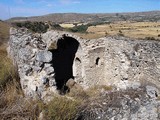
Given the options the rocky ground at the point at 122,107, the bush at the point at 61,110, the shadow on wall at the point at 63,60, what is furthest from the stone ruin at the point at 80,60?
the bush at the point at 61,110

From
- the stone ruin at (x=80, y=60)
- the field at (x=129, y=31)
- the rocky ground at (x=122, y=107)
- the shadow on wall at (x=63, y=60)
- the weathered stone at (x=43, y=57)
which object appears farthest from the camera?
the field at (x=129, y=31)

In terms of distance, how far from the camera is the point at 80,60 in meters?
14.8

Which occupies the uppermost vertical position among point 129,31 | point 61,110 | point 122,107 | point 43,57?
point 43,57

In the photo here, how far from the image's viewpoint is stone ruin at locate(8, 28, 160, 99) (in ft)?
27.6

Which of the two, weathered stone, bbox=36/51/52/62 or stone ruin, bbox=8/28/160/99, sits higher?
weathered stone, bbox=36/51/52/62

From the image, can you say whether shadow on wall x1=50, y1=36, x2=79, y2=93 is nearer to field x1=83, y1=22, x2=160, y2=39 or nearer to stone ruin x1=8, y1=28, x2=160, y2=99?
stone ruin x1=8, y1=28, x2=160, y2=99

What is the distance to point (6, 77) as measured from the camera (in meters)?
8.39

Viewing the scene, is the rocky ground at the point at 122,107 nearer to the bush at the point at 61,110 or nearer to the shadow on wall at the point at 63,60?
the bush at the point at 61,110

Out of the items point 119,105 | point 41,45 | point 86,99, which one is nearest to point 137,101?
point 119,105

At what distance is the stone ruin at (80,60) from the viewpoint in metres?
8.42

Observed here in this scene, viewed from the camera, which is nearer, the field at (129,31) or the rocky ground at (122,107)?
the rocky ground at (122,107)

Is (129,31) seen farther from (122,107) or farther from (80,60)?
(122,107)

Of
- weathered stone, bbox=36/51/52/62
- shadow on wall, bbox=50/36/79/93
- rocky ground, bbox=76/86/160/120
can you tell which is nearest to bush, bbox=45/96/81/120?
rocky ground, bbox=76/86/160/120

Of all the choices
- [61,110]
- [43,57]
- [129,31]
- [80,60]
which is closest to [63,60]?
[80,60]
